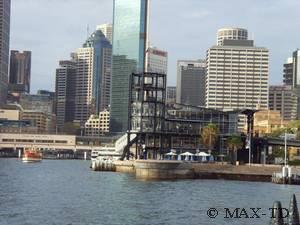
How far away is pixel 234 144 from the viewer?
7106 inches

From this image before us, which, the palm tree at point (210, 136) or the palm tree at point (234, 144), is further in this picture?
the palm tree at point (210, 136)

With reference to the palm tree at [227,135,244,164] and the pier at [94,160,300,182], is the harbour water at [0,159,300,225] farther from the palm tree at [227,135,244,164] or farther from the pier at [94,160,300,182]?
the palm tree at [227,135,244,164]

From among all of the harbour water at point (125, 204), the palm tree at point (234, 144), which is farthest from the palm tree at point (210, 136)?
the harbour water at point (125, 204)

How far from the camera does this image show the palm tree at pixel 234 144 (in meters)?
A: 181

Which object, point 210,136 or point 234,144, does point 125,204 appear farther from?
point 210,136

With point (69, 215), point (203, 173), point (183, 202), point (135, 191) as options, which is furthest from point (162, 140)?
point (69, 215)

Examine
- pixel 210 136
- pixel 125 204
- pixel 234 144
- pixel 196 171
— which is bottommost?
pixel 125 204

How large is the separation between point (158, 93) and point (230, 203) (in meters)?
108

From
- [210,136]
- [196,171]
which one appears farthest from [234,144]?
[196,171]

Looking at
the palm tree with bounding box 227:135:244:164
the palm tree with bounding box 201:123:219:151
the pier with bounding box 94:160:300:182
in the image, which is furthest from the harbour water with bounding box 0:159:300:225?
the palm tree with bounding box 201:123:219:151

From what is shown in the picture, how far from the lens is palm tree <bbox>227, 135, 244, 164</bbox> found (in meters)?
181

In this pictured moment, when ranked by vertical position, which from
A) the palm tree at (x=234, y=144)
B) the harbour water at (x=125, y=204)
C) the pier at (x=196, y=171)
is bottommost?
the harbour water at (x=125, y=204)

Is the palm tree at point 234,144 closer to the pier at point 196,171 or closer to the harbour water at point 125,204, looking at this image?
the pier at point 196,171

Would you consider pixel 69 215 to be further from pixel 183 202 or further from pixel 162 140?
pixel 162 140
